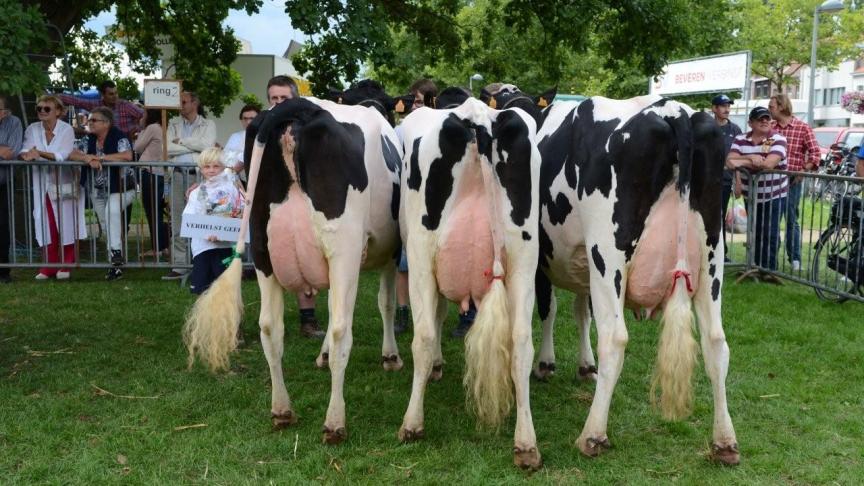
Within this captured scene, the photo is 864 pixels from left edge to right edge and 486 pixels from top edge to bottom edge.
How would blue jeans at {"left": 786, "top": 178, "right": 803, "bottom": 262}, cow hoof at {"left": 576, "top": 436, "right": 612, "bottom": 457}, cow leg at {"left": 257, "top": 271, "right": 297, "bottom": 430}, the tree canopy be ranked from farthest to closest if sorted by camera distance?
1. blue jeans at {"left": 786, "top": 178, "right": 803, "bottom": 262}
2. the tree canopy
3. cow leg at {"left": 257, "top": 271, "right": 297, "bottom": 430}
4. cow hoof at {"left": 576, "top": 436, "right": 612, "bottom": 457}

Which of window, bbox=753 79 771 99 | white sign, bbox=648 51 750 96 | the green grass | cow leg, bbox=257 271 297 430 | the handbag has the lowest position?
the green grass

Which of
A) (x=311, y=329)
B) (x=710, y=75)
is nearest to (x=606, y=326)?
(x=311, y=329)

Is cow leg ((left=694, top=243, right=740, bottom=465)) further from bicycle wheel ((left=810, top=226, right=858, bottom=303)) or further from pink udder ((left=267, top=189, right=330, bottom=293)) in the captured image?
bicycle wheel ((left=810, top=226, right=858, bottom=303))

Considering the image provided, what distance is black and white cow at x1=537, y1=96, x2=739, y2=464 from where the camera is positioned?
13.6 ft

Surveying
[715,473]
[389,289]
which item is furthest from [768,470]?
[389,289]

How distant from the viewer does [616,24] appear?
468 inches

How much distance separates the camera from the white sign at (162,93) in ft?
31.0

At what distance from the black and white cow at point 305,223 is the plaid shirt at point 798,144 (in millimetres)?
7299

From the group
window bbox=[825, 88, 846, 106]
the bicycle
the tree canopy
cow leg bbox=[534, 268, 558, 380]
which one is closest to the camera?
cow leg bbox=[534, 268, 558, 380]

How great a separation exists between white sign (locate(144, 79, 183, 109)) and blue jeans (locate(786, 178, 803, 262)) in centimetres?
744

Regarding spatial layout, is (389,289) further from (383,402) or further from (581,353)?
(581,353)

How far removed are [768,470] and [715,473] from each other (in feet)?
0.98

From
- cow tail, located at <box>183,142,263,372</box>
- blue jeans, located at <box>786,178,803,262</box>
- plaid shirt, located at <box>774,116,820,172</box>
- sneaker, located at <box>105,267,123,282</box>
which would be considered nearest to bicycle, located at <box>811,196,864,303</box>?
blue jeans, located at <box>786,178,803,262</box>

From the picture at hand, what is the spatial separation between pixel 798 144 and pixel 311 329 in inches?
272
